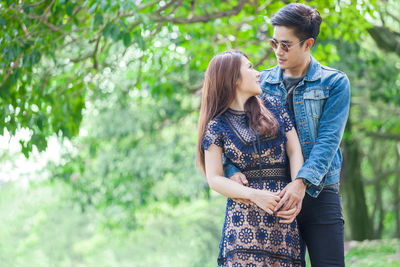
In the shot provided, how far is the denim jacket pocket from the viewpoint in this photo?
284 cm

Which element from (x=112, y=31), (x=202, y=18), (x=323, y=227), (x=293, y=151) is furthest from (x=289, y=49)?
(x=202, y=18)

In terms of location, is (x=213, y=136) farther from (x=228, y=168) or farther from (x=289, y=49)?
(x=289, y=49)

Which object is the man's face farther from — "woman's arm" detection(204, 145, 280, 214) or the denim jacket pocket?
"woman's arm" detection(204, 145, 280, 214)

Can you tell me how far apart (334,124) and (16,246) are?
2243cm

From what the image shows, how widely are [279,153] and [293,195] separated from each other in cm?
23

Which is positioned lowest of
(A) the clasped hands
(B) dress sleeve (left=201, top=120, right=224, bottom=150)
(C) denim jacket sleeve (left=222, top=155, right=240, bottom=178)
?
(A) the clasped hands

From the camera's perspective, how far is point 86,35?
582 centimetres

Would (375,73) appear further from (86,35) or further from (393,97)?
(86,35)

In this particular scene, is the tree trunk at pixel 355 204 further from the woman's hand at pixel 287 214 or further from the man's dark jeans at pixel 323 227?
the woman's hand at pixel 287 214

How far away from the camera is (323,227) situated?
109 inches

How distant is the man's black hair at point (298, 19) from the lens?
112 inches

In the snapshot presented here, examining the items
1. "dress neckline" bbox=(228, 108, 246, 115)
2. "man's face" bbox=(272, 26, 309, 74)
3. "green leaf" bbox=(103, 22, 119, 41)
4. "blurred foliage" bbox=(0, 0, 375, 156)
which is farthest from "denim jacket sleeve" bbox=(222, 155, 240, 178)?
"green leaf" bbox=(103, 22, 119, 41)

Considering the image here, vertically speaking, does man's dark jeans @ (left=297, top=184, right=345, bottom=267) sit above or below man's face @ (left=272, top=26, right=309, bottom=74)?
below

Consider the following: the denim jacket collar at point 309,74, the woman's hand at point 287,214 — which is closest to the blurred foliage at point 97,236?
the denim jacket collar at point 309,74
